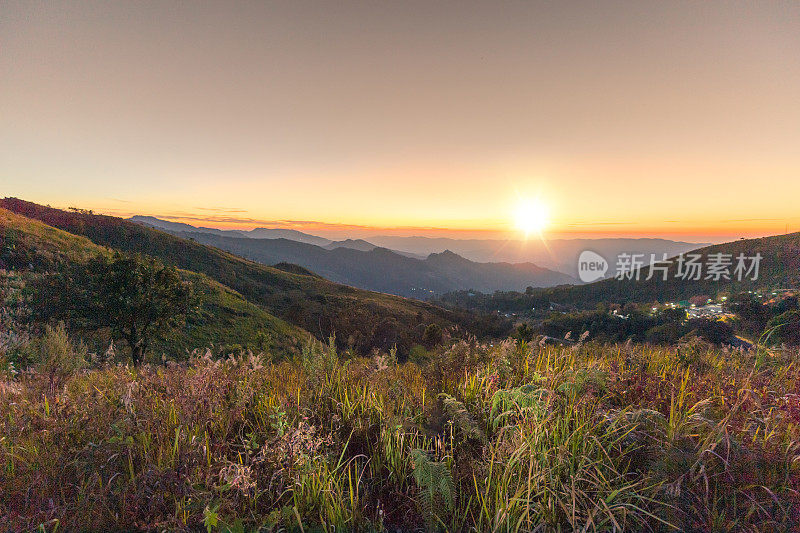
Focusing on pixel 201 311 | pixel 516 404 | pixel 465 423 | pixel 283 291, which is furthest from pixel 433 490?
pixel 283 291

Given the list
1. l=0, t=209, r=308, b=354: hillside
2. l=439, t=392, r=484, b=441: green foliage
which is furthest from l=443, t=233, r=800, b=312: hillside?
l=439, t=392, r=484, b=441: green foliage

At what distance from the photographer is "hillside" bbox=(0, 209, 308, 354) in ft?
90.5

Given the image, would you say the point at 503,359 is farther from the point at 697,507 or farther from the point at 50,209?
the point at 50,209

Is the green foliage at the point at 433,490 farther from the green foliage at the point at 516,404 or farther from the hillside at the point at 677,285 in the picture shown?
the hillside at the point at 677,285

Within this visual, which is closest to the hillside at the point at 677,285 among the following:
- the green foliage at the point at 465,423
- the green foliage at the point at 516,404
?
the green foliage at the point at 516,404

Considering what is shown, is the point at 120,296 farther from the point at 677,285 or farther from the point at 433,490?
the point at 677,285

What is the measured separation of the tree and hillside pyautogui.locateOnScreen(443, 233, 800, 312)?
14553 centimetres

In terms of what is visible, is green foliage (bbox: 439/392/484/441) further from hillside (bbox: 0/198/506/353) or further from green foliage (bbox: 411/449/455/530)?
hillside (bbox: 0/198/506/353)

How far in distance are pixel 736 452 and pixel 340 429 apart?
2951 millimetres

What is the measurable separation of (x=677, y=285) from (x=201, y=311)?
568ft

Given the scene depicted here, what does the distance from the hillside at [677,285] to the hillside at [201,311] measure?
137m

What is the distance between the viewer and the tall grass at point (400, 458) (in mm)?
2000

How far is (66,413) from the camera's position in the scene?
9.39 feet

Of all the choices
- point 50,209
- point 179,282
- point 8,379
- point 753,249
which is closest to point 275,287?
point 50,209
